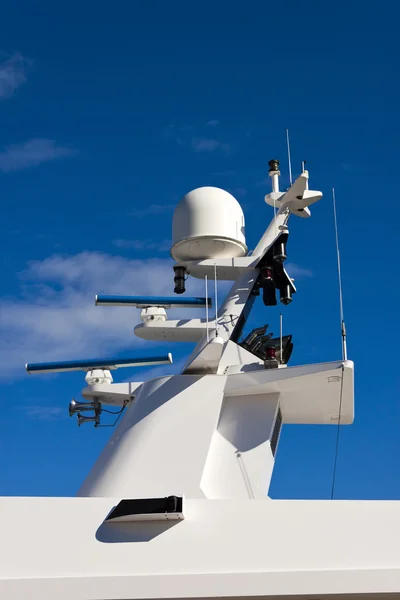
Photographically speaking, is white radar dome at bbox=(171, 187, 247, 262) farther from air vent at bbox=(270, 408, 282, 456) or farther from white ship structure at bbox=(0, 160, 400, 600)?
air vent at bbox=(270, 408, 282, 456)

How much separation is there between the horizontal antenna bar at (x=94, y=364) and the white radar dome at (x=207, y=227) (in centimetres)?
192

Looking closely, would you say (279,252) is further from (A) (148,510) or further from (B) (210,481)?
(A) (148,510)

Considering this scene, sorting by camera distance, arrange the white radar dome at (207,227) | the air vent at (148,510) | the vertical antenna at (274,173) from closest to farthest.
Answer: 1. the air vent at (148,510)
2. the white radar dome at (207,227)
3. the vertical antenna at (274,173)

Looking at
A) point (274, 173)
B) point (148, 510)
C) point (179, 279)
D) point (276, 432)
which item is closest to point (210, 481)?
point (276, 432)

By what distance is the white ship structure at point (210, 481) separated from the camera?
801 cm

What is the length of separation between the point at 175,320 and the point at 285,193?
9.27ft

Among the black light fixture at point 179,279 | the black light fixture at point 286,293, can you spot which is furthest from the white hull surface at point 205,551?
the black light fixture at point 179,279

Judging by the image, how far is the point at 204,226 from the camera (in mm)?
13891

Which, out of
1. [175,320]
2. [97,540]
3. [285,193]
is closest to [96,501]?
[97,540]

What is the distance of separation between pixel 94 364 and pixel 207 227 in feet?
9.88

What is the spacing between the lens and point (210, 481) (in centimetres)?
1098

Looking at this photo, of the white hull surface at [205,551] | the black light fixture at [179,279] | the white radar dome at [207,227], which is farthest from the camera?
the black light fixture at [179,279]

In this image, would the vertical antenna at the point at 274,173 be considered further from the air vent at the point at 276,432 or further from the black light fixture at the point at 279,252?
the air vent at the point at 276,432

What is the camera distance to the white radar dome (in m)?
13.9
